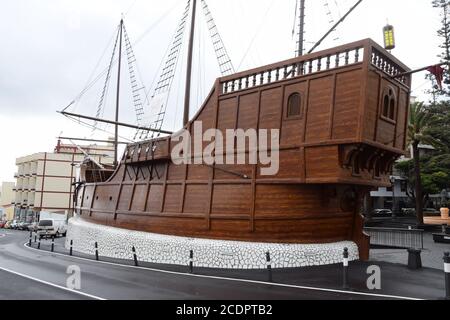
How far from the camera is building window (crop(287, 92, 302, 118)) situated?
11578 millimetres

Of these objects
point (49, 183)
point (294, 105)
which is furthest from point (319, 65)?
point (49, 183)

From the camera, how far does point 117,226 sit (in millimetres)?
17547

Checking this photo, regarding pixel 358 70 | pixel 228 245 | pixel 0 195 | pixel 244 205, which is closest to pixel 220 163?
pixel 244 205

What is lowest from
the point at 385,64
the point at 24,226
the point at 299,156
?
the point at 24,226

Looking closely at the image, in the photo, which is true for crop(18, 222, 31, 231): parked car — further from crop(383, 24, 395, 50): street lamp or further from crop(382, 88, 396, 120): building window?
crop(383, 24, 395, 50): street lamp

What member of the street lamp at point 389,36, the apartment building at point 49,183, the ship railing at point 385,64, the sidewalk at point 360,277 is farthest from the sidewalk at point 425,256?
the apartment building at point 49,183

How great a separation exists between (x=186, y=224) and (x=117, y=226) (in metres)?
5.37

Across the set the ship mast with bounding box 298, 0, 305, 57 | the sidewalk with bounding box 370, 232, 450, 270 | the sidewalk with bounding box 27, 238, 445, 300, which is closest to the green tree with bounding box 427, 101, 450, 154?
the sidewalk with bounding box 370, 232, 450, 270

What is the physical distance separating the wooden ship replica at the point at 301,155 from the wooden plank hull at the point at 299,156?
0.10 ft

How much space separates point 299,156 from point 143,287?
5.59 meters

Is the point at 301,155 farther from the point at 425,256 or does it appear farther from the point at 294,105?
the point at 425,256

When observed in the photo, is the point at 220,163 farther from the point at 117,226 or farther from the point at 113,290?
the point at 117,226

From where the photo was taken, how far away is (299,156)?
447 inches
